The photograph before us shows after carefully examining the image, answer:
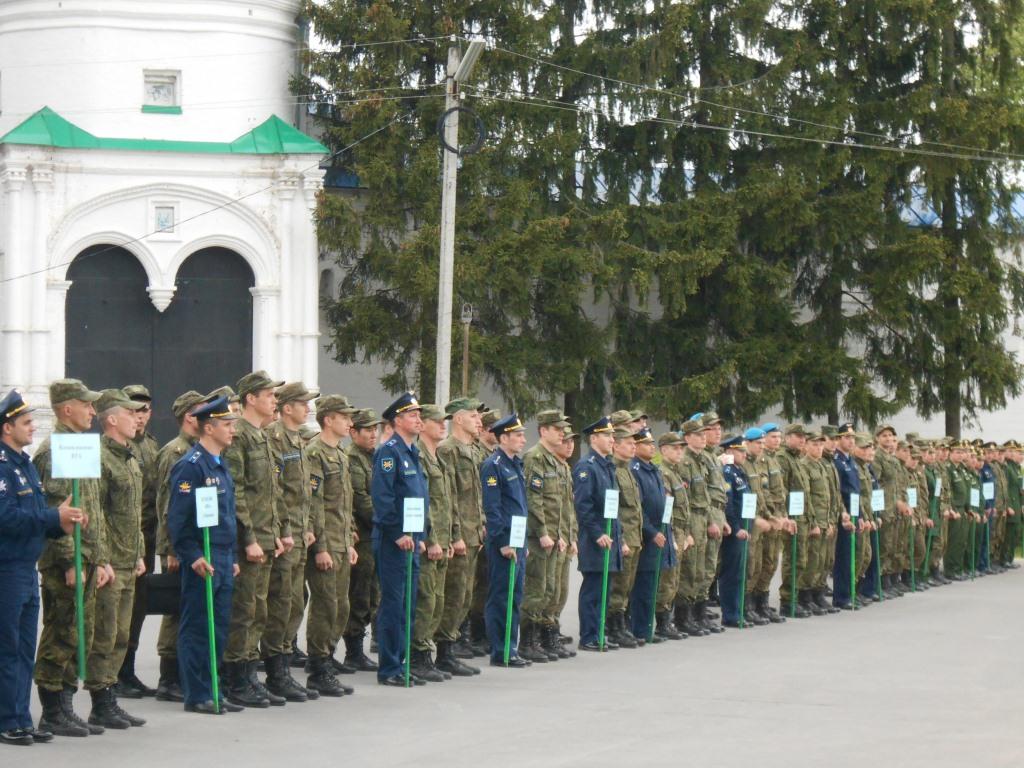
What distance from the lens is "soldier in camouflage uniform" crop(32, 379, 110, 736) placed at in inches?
404

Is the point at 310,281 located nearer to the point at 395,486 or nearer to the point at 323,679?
the point at 395,486

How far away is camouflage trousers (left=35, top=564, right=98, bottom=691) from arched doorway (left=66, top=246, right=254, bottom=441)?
890 inches

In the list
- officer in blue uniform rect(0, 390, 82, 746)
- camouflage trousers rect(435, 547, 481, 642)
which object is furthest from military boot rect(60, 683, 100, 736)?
camouflage trousers rect(435, 547, 481, 642)

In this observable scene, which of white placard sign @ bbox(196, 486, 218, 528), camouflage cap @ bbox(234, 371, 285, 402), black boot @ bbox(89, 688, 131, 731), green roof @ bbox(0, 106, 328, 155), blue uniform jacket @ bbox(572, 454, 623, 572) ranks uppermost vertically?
green roof @ bbox(0, 106, 328, 155)

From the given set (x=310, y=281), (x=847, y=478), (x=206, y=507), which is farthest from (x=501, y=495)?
(x=310, y=281)

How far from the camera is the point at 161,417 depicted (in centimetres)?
3303

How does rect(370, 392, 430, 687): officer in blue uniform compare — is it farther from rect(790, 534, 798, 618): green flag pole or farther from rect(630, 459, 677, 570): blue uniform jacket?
rect(790, 534, 798, 618): green flag pole

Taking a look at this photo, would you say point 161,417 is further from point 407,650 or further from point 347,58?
point 407,650

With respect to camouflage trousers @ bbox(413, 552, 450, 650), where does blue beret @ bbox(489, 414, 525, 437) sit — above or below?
above

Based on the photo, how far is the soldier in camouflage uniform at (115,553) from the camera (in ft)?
34.5

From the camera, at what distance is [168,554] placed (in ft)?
39.2

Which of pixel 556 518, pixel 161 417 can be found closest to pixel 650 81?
pixel 161 417

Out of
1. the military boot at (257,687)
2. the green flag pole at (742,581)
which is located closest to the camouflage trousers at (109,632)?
the military boot at (257,687)

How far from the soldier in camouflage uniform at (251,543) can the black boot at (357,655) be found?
1.75 metres
